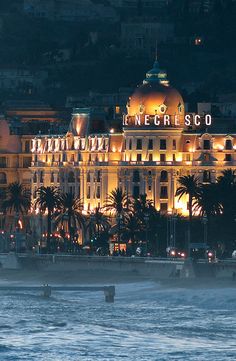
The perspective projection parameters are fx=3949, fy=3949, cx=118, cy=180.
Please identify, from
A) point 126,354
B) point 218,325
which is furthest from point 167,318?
point 126,354

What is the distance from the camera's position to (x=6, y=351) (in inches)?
7185

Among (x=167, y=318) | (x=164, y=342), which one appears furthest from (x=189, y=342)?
(x=167, y=318)

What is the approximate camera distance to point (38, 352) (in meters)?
182

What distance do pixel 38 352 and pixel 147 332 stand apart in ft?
36.5

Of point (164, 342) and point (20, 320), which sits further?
point (20, 320)

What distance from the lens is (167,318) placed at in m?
199

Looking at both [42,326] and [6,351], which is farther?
[42,326]

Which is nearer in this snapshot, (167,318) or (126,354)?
(126,354)

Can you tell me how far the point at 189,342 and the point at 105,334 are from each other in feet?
19.7

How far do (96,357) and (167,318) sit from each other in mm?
19715

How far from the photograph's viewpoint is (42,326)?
195375 mm

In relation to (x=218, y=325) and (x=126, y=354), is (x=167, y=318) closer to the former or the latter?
(x=218, y=325)

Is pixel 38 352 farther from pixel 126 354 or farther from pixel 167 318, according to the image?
pixel 167 318

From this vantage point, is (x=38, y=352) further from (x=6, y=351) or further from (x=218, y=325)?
(x=218, y=325)
